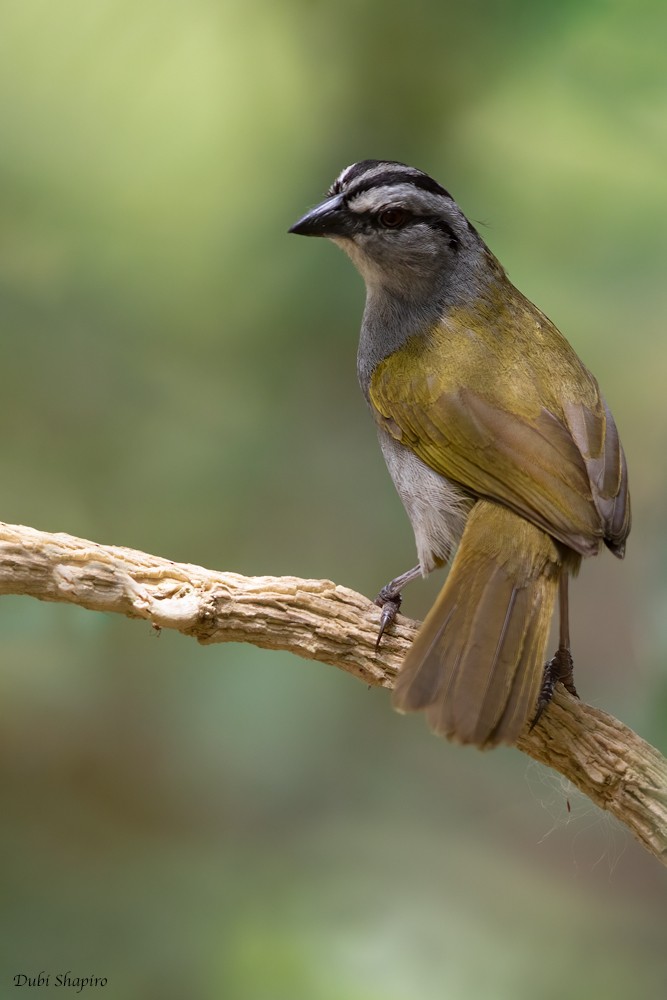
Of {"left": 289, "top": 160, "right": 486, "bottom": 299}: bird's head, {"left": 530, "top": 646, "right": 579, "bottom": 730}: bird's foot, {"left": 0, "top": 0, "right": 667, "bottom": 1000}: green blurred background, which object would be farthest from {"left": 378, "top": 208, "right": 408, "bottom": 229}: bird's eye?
{"left": 530, "top": 646, "right": 579, "bottom": 730}: bird's foot

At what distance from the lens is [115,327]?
8.29 feet

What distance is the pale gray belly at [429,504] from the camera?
1.82 meters

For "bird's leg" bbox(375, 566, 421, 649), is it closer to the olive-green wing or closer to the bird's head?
the olive-green wing

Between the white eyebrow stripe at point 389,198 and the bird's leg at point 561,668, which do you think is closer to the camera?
the bird's leg at point 561,668

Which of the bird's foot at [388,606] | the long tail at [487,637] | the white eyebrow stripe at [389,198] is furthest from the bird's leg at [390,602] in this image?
the white eyebrow stripe at [389,198]

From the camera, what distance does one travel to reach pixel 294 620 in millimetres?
1745

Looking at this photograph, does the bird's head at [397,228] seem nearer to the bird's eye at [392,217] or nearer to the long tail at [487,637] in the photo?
the bird's eye at [392,217]

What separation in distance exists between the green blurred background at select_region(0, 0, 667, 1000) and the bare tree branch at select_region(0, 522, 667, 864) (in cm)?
64

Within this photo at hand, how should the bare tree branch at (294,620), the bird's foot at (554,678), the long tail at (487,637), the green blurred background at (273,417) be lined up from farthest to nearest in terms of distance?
the green blurred background at (273,417)
the bird's foot at (554,678)
the bare tree branch at (294,620)
the long tail at (487,637)

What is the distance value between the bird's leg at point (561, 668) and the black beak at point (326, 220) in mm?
729

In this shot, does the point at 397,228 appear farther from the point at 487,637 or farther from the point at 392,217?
the point at 487,637

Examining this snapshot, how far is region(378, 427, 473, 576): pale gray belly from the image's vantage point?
5.98 ft

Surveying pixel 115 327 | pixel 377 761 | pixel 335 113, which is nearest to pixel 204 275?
pixel 115 327

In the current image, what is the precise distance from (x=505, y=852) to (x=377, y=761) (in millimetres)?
342
